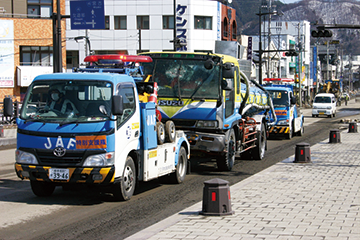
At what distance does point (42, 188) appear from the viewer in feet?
32.4

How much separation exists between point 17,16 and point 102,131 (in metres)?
46.0

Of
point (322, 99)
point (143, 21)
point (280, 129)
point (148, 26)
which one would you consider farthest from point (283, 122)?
point (143, 21)

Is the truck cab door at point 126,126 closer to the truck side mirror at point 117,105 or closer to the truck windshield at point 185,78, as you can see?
the truck side mirror at point 117,105

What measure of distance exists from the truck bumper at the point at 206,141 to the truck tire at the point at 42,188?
4028 mm

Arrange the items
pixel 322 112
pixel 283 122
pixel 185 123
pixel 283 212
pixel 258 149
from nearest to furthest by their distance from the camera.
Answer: pixel 283 212 → pixel 185 123 → pixel 258 149 → pixel 283 122 → pixel 322 112

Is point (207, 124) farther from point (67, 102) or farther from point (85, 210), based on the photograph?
point (85, 210)

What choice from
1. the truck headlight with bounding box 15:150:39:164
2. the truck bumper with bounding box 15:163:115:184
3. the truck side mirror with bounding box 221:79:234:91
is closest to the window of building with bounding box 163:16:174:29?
the truck side mirror with bounding box 221:79:234:91

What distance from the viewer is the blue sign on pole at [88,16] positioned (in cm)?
2697

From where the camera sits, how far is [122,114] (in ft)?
29.7

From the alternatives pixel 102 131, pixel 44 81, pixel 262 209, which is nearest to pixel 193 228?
pixel 262 209

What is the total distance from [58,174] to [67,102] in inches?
51.5

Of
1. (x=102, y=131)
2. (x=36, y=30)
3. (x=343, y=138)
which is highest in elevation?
(x=36, y=30)

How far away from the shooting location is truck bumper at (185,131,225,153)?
42.1 feet

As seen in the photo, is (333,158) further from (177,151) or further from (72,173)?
(72,173)
